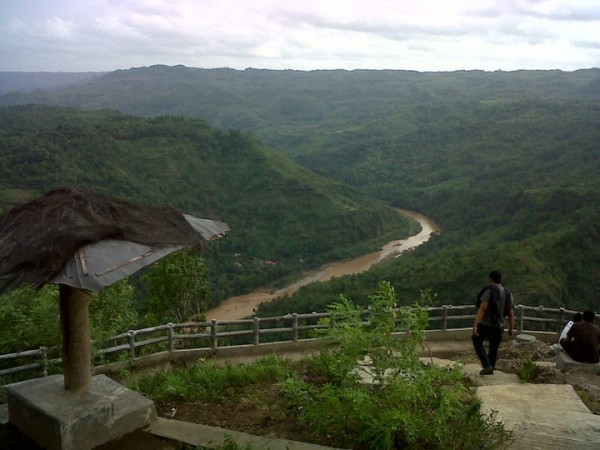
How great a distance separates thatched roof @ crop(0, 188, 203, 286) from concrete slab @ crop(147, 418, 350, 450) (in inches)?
74.5

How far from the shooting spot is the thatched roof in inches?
167

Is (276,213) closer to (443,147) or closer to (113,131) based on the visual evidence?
(113,131)

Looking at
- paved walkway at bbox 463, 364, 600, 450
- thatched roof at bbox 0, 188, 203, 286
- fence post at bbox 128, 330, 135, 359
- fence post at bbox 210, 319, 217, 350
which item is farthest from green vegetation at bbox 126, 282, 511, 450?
fence post at bbox 210, 319, 217, 350

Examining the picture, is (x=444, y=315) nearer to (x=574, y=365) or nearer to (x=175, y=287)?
(x=574, y=365)

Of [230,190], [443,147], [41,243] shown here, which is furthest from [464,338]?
[443,147]

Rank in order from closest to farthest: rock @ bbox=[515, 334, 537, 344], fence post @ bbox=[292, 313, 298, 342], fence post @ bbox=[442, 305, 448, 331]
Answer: rock @ bbox=[515, 334, 537, 344], fence post @ bbox=[292, 313, 298, 342], fence post @ bbox=[442, 305, 448, 331]

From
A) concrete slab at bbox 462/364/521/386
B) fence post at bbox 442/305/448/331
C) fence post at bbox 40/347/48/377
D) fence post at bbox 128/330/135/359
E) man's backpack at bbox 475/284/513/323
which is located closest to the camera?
man's backpack at bbox 475/284/513/323

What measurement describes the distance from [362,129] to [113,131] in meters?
80.1

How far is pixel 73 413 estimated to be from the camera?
16.8 ft

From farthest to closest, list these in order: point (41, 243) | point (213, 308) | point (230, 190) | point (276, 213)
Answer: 1. point (230, 190)
2. point (276, 213)
3. point (213, 308)
4. point (41, 243)

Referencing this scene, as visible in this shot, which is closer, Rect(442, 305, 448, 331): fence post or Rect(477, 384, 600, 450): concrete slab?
Rect(477, 384, 600, 450): concrete slab

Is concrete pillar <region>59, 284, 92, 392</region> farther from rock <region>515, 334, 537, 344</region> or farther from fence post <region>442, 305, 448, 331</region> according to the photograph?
rock <region>515, 334, 537, 344</region>

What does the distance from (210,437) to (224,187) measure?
75519 mm

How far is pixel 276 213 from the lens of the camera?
7256cm
